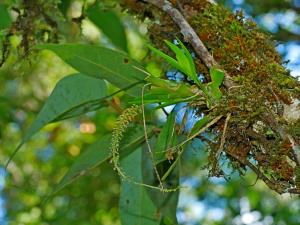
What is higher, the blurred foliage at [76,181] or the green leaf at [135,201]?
the green leaf at [135,201]

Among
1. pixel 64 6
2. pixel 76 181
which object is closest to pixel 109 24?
pixel 64 6

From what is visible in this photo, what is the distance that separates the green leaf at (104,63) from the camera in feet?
3.66

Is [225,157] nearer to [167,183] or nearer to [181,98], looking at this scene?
[181,98]

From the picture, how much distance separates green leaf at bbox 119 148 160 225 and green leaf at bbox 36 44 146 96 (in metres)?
0.24

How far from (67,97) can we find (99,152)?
0.17 meters

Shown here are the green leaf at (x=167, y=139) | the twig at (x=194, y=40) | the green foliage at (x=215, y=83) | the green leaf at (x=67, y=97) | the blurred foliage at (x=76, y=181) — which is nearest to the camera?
the green foliage at (x=215, y=83)

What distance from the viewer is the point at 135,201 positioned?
1.34 m

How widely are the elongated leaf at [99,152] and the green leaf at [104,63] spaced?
177mm

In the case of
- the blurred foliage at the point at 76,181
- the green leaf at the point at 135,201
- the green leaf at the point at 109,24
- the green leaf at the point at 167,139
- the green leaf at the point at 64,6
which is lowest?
the blurred foliage at the point at 76,181

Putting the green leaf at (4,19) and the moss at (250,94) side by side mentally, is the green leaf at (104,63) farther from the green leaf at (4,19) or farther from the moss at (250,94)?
the green leaf at (4,19)

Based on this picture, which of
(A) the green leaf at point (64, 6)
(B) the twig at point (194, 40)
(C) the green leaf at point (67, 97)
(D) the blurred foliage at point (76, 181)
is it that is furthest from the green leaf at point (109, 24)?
(D) the blurred foliage at point (76, 181)

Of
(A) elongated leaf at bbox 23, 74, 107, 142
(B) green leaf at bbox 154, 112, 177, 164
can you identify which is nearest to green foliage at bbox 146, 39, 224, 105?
(B) green leaf at bbox 154, 112, 177, 164

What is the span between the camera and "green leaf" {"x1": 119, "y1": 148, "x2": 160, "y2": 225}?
4.30 ft

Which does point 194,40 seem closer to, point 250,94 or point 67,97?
point 250,94
